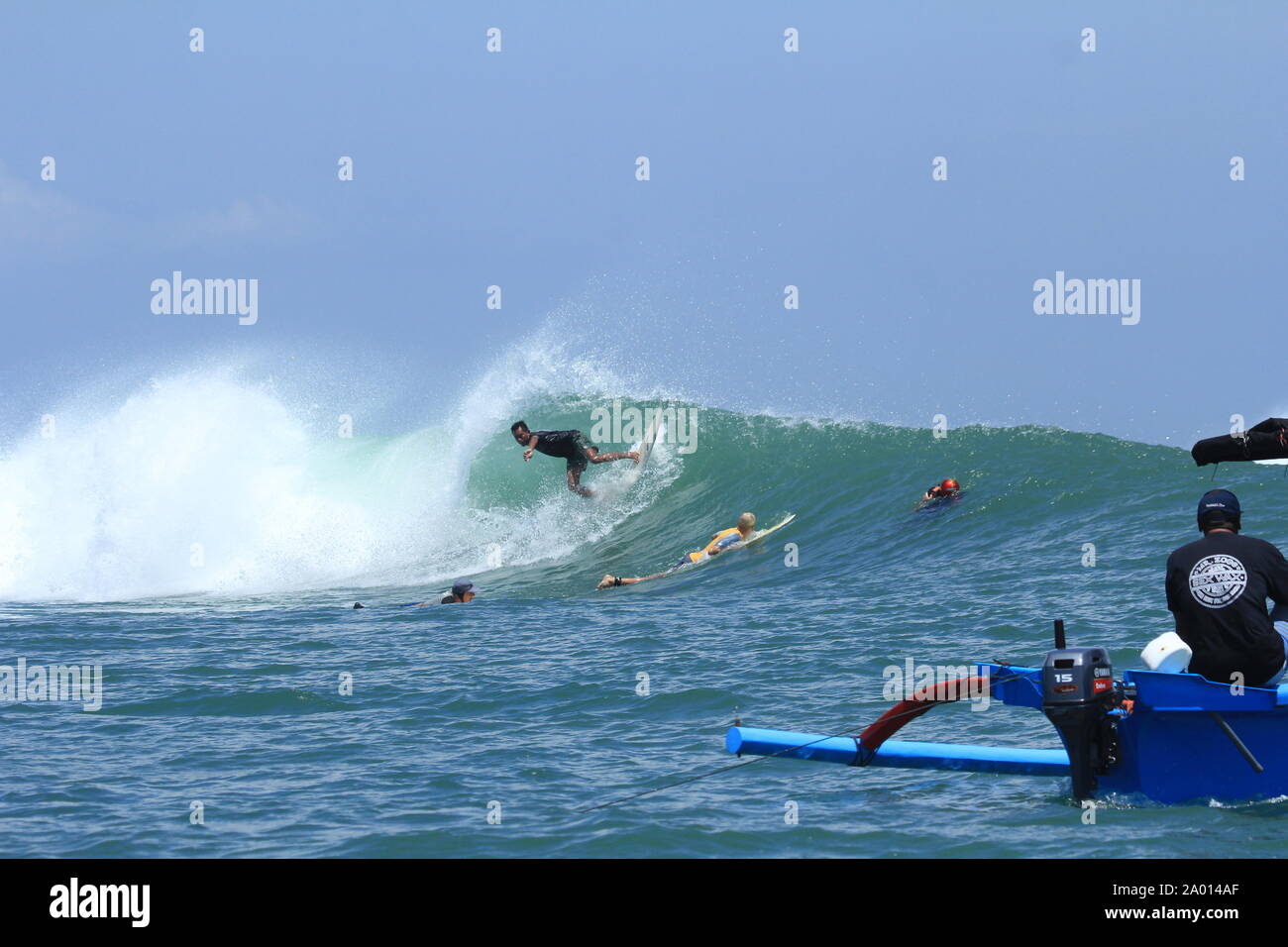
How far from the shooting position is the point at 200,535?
82.7 feet

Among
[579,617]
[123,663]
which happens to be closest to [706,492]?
[579,617]

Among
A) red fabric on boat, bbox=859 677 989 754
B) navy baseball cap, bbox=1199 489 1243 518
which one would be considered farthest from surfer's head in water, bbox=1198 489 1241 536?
red fabric on boat, bbox=859 677 989 754

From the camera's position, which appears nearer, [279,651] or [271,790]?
[271,790]

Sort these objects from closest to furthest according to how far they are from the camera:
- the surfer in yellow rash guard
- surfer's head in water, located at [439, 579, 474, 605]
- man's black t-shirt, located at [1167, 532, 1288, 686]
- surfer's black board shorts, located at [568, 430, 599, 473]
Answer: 1. man's black t-shirt, located at [1167, 532, 1288, 686]
2. surfer's head in water, located at [439, 579, 474, 605]
3. the surfer in yellow rash guard
4. surfer's black board shorts, located at [568, 430, 599, 473]

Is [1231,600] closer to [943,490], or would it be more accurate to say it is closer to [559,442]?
[943,490]

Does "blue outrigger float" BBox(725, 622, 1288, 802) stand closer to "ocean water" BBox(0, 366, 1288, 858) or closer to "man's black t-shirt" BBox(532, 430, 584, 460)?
"ocean water" BBox(0, 366, 1288, 858)

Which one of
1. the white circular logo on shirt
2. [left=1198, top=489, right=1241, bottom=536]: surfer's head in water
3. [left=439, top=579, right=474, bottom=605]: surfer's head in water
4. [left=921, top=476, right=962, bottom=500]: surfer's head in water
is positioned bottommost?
[left=439, top=579, right=474, bottom=605]: surfer's head in water

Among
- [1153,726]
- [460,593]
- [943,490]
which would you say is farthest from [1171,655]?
[943,490]

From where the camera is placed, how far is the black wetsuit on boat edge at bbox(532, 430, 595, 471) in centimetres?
2217

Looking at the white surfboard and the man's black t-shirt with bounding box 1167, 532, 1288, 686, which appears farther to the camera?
the white surfboard

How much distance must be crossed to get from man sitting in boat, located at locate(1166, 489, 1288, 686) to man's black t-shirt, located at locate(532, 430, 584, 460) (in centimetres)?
1555
